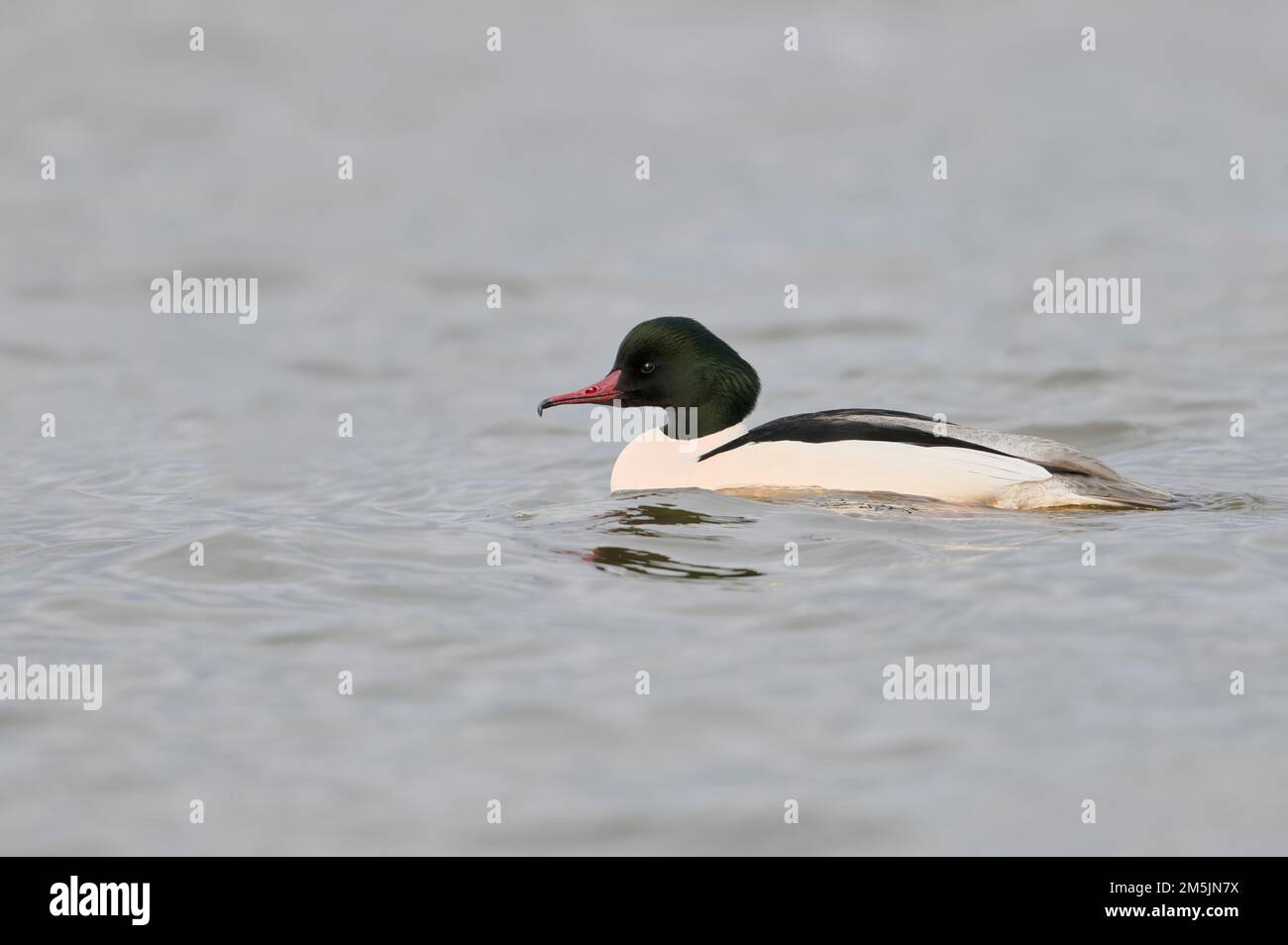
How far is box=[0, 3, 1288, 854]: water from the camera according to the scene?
5559 millimetres

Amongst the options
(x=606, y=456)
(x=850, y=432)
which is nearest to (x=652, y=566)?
(x=850, y=432)

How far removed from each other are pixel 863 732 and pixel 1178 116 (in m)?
18.0

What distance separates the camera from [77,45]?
22656 mm

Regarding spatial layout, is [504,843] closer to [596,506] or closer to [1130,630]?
[1130,630]

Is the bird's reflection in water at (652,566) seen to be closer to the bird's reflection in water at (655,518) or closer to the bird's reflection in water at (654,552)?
the bird's reflection in water at (654,552)

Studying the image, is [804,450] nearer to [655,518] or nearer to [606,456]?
[655,518]

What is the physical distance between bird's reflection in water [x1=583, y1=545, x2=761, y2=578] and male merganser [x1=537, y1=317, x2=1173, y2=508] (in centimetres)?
118

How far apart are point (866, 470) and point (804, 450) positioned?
35cm

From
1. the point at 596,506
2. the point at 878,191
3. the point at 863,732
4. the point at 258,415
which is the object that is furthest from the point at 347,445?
the point at 878,191

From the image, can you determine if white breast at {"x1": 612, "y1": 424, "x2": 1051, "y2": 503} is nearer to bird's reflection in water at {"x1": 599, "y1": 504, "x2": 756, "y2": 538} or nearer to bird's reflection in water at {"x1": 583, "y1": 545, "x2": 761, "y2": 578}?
bird's reflection in water at {"x1": 599, "y1": 504, "x2": 756, "y2": 538}

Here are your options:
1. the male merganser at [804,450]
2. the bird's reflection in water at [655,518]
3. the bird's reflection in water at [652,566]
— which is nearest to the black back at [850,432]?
the male merganser at [804,450]

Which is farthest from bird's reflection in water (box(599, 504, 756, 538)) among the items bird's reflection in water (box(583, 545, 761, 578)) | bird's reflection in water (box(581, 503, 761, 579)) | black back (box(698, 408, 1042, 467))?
black back (box(698, 408, 1042, 467))

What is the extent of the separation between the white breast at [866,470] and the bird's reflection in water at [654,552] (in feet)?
1.24

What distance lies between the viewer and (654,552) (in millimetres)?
8422
